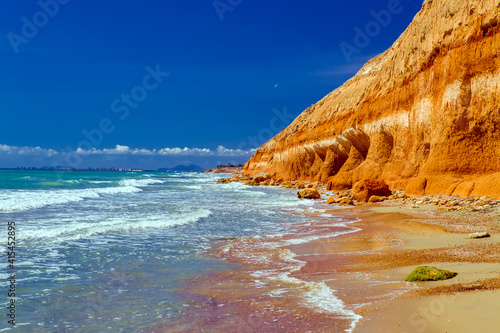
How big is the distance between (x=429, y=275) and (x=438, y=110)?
1668cm

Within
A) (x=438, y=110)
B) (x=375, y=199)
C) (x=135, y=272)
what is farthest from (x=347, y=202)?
(x=135, y=272)

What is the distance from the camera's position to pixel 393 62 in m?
28.5

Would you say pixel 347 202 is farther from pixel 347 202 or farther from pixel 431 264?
pixel 431 264

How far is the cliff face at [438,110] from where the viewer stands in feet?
56.1

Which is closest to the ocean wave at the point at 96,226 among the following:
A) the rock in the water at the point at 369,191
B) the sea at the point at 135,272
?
the sea at the point at 135,272

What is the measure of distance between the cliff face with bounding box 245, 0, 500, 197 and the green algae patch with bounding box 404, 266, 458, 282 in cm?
1056

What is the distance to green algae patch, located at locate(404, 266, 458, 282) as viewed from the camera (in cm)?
554

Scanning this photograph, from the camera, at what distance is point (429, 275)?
5.62m

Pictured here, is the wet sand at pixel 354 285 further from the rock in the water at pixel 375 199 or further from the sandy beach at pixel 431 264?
the rock in the water at pixel 375 199

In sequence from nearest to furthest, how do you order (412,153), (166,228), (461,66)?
(166,228)
(461,66)
(412,153)

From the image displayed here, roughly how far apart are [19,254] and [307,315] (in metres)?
6.74

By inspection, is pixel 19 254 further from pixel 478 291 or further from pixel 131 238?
pixel 478 291

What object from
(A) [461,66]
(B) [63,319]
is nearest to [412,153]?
(A) [461,66]

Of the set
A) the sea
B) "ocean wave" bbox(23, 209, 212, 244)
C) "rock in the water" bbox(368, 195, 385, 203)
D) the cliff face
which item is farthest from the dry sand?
"rock in the water" bbox(368, 195, 385, 203)
